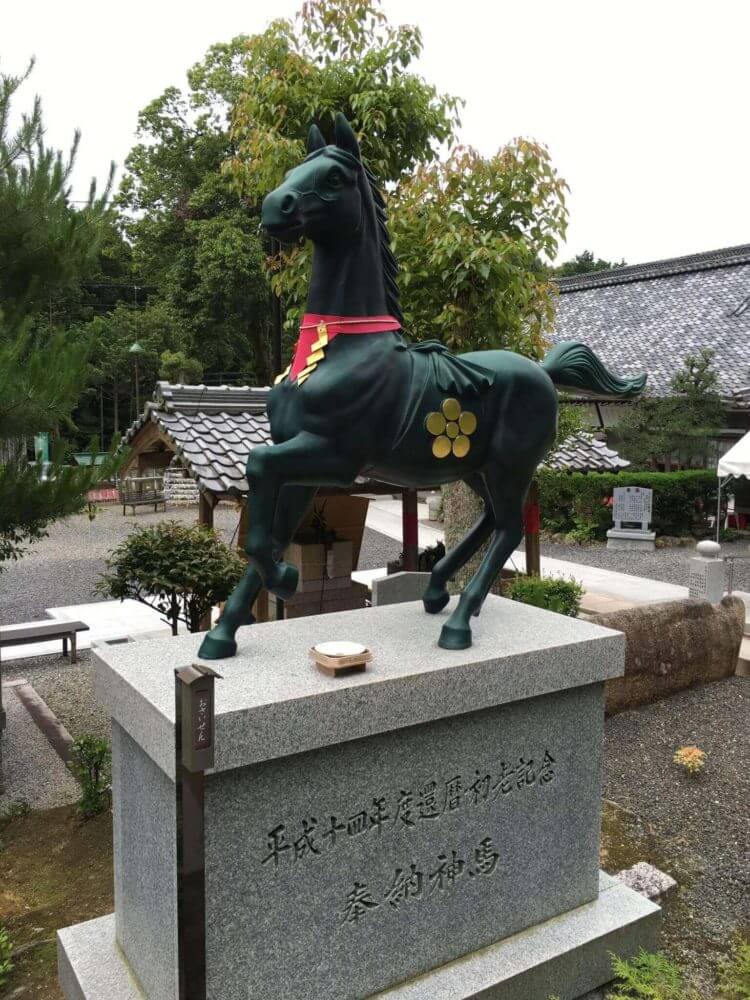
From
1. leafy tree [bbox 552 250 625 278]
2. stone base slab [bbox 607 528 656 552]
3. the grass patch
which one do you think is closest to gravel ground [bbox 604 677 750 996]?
the grass patch

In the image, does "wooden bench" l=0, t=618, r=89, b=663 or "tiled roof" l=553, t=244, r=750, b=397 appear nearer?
"wooden bench" l=0, t=618, r=89, b=663

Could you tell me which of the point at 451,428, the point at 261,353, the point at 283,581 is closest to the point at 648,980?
the point at 283,581

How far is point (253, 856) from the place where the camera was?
2.32 metres

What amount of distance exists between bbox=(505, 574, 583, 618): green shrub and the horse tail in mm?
4414

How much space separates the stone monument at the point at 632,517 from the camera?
14266mm

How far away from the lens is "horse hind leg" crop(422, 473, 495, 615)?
10.9 feet

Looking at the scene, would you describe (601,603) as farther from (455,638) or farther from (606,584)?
(455,638)

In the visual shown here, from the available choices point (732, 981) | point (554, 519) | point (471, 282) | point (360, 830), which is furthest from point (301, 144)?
point (554, 519)

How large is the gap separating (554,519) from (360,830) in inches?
550

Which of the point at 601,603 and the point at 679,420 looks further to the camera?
the point at 679,420

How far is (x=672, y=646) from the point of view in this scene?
659 cm

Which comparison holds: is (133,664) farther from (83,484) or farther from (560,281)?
(560,281)

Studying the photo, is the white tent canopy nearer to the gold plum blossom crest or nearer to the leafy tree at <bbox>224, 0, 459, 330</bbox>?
the leafy tree at <bbox>224, 0, 459, 330</bbox>

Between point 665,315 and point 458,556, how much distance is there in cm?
1944
